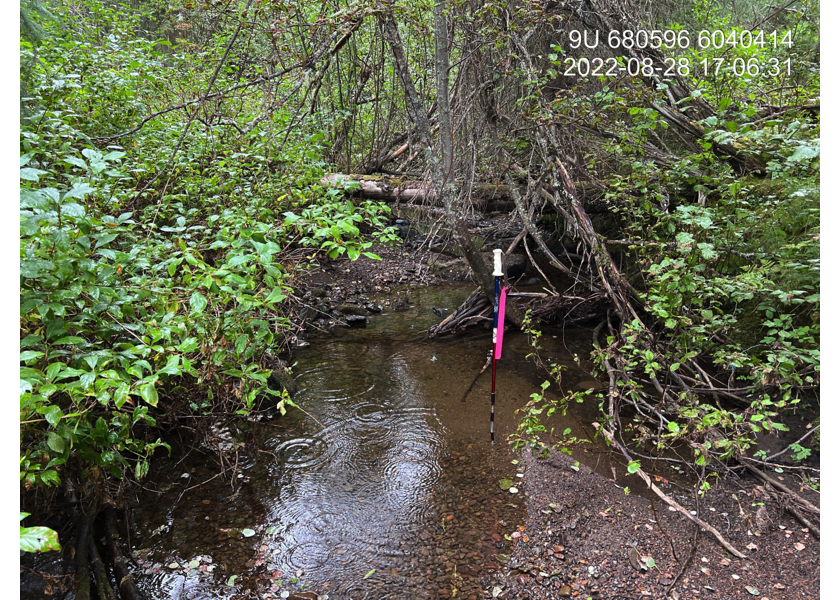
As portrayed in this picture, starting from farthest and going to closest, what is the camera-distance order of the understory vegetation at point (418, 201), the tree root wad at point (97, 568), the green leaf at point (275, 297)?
the green leaf at point (275, 297), the tree root wad at point (97, 568), the understory vegetation at point (418, 201)

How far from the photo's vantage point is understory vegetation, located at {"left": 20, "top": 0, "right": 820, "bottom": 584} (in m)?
2.61

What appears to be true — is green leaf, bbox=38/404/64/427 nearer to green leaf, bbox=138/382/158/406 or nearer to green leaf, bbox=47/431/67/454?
green leaf, bbox=47/431/67/454

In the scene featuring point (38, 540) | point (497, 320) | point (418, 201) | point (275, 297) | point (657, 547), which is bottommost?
point (657, 547)

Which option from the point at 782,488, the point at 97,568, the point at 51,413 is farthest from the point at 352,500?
the point at 782,488

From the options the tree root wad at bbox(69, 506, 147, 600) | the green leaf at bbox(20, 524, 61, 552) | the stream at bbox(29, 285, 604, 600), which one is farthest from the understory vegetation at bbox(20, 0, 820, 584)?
the stream at bbox(29, 285, 604, 600)

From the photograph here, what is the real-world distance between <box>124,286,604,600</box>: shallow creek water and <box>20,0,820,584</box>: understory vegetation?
1.66ft

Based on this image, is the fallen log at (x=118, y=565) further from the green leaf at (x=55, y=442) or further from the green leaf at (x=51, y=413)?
the green leaf at (x=51, y=413)

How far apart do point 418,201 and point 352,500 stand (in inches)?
212

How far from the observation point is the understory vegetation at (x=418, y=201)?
2605mm

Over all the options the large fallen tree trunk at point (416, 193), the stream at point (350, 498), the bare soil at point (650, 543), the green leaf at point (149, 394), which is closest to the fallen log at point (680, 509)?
the bare soil at point (650, 543)

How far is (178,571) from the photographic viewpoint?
3.12 m

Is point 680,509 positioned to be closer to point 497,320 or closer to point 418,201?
point 497,320

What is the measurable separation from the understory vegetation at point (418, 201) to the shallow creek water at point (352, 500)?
507 millimetres

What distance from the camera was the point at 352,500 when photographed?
12.8ft
